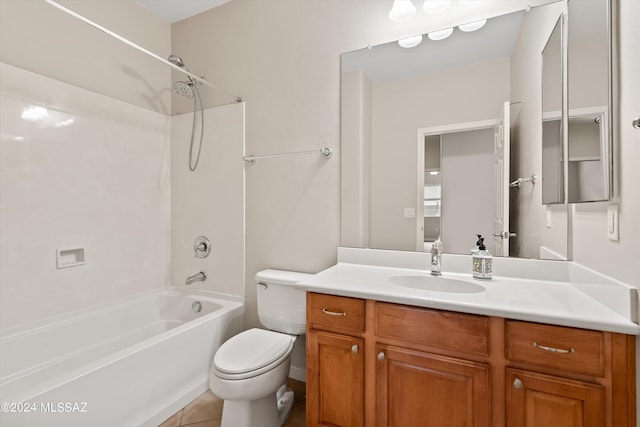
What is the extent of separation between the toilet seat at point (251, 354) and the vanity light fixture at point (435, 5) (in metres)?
1.97

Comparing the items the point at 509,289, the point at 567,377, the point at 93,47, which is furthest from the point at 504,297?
the point at 93,47

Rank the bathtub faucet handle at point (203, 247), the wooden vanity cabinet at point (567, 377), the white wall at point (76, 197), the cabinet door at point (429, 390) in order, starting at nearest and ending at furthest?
the wooden vanity cabinet at point (567, 377) < the cabinet door at point (429, 390) < the white wall at point (76, 197) < the bathtub faucet handle at point (203, 247)

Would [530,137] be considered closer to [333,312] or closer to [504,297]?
[504,297]

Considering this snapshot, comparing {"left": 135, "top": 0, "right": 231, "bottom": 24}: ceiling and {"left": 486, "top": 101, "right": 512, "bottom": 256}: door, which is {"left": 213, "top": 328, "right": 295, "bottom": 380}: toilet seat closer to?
{"left": 486, "top": 101, "right": 512, "bottom": 256}: door

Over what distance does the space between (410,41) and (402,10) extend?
0.16 meters

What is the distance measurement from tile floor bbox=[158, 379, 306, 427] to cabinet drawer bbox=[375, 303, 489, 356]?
91cm

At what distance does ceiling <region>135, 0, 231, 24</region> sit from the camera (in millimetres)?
2256

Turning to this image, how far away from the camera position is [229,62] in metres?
2.26

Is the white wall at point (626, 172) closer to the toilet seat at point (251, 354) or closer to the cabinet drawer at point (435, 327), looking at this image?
the cabinet drawer at point (435, 327)

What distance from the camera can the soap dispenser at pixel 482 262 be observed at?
1.43 metres

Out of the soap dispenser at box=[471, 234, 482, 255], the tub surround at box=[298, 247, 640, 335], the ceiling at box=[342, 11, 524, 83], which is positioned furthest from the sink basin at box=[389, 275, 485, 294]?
the ceiling at box=[342, 11, 524, 83]

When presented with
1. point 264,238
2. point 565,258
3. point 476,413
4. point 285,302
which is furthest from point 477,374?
point 264,238

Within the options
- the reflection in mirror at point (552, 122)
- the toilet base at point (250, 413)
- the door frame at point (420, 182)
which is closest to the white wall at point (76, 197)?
the toilet base at point (250, 413)

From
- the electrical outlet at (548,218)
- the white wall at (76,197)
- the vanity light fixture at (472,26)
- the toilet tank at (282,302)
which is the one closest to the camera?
the electrical outlet at (548,218)
